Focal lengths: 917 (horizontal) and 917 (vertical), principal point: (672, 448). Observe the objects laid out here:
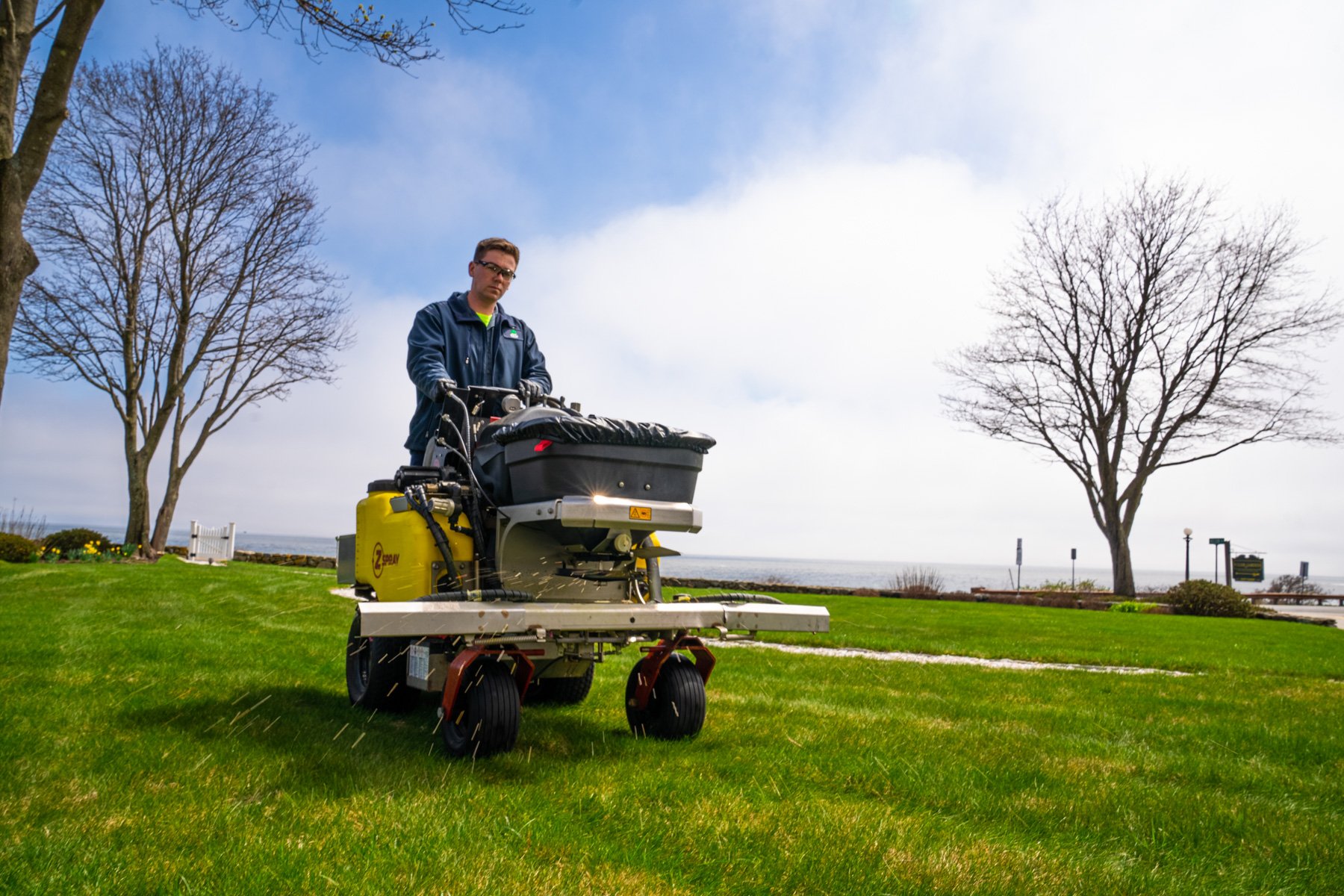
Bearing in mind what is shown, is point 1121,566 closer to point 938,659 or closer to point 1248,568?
point 1248,568

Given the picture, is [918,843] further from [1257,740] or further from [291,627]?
[291,627]

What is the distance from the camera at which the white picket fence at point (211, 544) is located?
2711cm

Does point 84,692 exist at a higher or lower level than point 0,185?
lower

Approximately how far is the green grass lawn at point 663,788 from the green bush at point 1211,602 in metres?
14.6

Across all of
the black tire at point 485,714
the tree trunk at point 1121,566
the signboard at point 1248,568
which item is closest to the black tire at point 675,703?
the black tire at point 485,714

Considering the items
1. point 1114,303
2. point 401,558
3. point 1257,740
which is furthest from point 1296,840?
point 1114,303

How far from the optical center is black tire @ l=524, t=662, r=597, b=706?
5500mm

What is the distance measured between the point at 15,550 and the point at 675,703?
2042 cm

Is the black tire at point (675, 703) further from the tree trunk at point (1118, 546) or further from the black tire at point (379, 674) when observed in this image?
the tree trunk at point (1118, 546)

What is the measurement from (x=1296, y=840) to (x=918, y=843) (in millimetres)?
1478

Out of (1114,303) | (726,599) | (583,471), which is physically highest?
(1114,303)

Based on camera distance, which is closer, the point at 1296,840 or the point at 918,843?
the point at 918,843

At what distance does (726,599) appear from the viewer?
15.0 feet

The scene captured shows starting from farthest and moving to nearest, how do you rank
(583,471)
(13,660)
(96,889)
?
(13,660) < (583,471) < (96,889)
